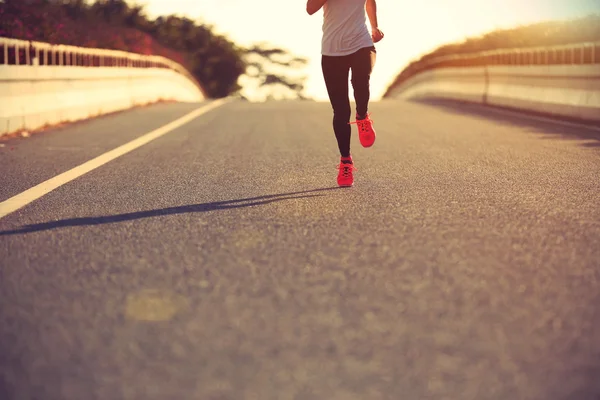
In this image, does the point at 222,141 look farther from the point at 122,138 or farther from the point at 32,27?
the point at 32,27

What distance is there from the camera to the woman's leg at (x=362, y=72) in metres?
8.59

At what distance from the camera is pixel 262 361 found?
357cm

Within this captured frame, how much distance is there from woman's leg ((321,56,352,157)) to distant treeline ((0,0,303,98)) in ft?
35.8

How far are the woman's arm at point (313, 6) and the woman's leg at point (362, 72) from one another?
528 millimetres

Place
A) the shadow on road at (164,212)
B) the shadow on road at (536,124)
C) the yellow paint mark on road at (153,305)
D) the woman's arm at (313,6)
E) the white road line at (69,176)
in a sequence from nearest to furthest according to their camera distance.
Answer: the yellow paint mark on road at (153,305), the shadow on road at (164,212), the white road line at (69,176), the woman's arm at (313,6), the shadow on road at (536,124)

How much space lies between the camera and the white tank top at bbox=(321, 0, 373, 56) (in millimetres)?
8453

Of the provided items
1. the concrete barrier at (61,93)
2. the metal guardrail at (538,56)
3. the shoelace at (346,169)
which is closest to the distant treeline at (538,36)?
the metal guardrail at (538,56)

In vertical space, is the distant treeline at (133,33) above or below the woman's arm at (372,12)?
above

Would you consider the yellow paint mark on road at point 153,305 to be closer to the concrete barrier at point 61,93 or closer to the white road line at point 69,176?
the white road line at point 69,176

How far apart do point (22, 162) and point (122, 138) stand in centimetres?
319

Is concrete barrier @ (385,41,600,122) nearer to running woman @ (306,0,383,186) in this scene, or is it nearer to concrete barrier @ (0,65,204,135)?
running woman @ (306,0,383,186)

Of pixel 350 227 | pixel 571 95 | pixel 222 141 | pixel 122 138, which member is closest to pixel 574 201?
pixel 350 227

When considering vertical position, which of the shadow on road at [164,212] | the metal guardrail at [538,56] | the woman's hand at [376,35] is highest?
the metal guardrail at [538,56]

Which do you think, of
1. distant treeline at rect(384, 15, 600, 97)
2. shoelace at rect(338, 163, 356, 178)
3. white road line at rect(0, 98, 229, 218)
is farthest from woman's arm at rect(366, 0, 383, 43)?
distant treeline at rect(384, 15, 600, 97)
